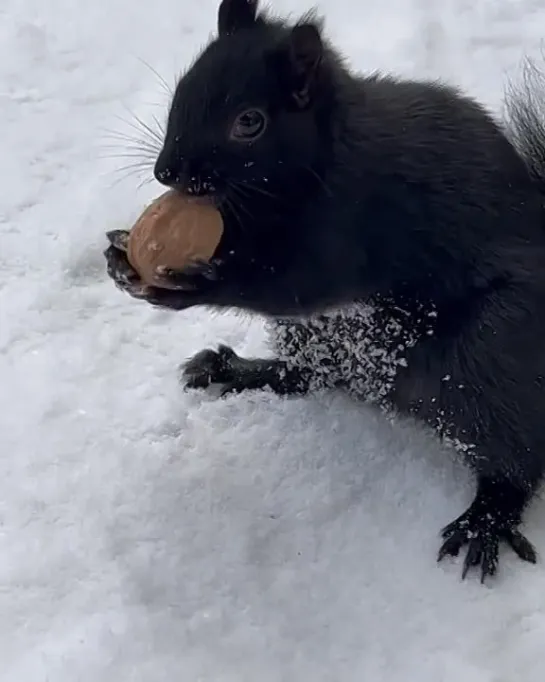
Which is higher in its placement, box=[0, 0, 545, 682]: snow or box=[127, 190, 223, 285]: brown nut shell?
box=[127, 190, 223, 285]: brown nut shell

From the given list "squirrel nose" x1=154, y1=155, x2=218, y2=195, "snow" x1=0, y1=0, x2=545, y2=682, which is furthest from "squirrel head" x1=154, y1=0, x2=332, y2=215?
"snow" x1=0, y1=0, x2=545, y2=682

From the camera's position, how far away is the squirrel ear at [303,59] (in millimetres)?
1977

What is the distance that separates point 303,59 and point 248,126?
0.16 m

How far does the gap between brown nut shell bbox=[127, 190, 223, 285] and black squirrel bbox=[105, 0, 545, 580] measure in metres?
0.02

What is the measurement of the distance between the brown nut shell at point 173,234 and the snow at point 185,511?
0.46 meters

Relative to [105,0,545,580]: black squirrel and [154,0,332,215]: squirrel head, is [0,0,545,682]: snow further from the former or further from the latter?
[154,0,332,215]: squirrel head

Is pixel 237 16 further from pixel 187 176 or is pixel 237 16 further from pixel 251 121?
pixel 187 176

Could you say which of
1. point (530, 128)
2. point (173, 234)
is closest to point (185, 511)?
point (173, 234)

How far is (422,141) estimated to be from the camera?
2.16 metres

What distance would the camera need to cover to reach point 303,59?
1.99 meters

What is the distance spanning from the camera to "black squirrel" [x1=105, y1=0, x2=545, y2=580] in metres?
1.98

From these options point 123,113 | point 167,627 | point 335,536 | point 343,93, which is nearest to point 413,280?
point 343,93

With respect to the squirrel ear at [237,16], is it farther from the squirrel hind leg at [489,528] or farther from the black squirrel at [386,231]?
the squirrel hind leg at [489,528]

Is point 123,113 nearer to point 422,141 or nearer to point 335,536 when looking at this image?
point 422,141
